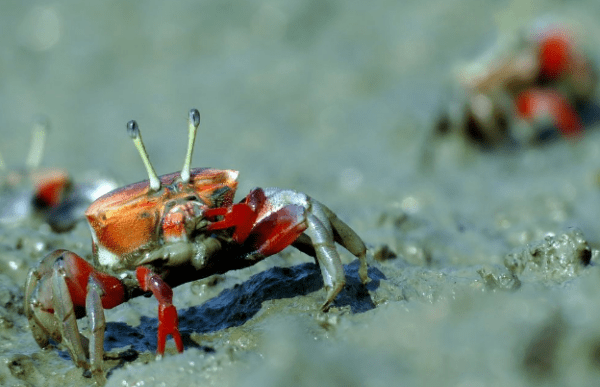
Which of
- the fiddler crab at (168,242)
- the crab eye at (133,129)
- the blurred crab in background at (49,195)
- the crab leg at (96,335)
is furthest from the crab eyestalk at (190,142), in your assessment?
the blurred crab in background at (49,195)

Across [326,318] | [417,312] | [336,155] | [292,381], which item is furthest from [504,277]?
[336,155]

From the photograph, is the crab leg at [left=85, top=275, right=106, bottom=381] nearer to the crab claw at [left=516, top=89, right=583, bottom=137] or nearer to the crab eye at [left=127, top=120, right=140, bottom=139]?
the crab eye at [left=127, top=120, right=140, bottom=139]

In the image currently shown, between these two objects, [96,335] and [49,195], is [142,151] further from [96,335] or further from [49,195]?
[49,195]

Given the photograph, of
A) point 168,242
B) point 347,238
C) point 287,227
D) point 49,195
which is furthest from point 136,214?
point 49,195

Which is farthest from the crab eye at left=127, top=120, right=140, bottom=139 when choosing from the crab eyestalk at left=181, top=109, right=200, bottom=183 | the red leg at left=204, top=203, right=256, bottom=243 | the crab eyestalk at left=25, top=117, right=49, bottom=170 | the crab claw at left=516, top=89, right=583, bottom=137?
the crab claw at left=516, top=89, right=583, bottom=137

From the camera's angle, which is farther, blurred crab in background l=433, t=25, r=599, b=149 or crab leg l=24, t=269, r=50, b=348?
blurred crab in background l=433, t=25, r=599, b=149

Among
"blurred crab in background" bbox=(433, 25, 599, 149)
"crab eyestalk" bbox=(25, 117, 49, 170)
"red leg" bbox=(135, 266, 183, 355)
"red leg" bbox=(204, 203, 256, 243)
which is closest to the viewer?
"red leg" bbox=(135, 266, 183, 355)

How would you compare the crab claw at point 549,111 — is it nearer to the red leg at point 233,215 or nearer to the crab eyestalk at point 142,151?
the red leg at point 233,215
